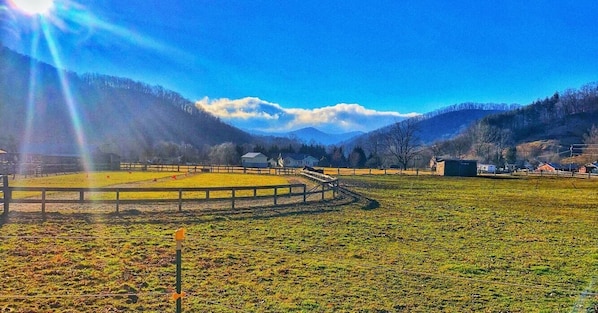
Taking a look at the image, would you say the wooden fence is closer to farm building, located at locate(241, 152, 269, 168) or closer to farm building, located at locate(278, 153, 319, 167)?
farm building, located at locate(241, 152, 269, 168)

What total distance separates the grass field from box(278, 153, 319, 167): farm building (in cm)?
11332

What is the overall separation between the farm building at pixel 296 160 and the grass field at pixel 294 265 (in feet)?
372

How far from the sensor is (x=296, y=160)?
132m

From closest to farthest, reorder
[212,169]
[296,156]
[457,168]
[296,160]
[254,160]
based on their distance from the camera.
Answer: [457,168] < [212,169] < [254,160] < [296,160] < [296,156]

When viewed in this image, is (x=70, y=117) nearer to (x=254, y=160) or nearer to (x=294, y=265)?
(x=254, y=160)

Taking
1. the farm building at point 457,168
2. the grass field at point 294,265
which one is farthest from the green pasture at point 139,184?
the farm building at point 457,168

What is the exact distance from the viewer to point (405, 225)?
46.8ft

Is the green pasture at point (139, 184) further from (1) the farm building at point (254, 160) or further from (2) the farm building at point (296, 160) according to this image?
(2) the farm building at point (296, 160)

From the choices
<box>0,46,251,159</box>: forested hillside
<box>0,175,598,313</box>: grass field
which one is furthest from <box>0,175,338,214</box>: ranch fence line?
<box>0,46,251,159</box>: forested hillside

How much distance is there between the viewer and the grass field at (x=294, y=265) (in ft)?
20.7

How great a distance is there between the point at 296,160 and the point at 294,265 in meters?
124

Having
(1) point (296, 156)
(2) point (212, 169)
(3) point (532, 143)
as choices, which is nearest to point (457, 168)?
(2) point (212, 169)

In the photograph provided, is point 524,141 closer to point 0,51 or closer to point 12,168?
point 12,168

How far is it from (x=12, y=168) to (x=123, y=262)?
49.5 metres
